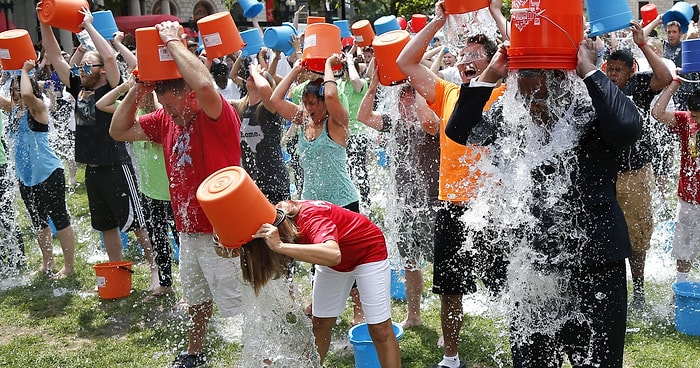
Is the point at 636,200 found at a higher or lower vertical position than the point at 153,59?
lower

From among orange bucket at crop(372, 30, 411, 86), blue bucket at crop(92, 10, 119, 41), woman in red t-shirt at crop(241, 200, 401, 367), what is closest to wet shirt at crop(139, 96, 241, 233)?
woman in red t-shirt at crop(241, 200, 401, 367)

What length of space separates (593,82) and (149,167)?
428cm

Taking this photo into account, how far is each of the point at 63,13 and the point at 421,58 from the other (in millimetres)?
2838

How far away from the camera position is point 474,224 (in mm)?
3930

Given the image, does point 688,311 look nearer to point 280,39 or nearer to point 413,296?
point 413,296

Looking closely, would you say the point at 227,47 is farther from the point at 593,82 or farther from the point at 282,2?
the point at 282,2

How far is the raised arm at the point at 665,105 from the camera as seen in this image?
15.3ft

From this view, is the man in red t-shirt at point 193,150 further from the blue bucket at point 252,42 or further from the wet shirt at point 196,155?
the blue bucket at point 252,42

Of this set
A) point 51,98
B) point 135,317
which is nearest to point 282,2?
point 51,98

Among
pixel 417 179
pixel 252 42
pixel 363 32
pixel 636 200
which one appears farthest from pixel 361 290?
pixel 363 32

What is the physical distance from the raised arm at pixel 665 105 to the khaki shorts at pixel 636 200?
356 millimetres

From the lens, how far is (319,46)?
507 cm

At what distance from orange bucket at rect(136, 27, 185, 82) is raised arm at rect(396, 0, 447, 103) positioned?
4.40 feet

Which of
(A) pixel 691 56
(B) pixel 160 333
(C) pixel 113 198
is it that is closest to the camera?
(A) pixel 691 56
